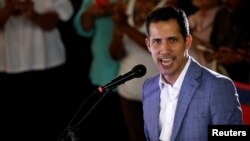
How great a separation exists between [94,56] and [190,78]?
5.21 ft

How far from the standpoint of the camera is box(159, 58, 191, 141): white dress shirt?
1.98 m

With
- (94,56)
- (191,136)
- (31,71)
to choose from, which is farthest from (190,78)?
(31,71)

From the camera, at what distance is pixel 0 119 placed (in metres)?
3.69

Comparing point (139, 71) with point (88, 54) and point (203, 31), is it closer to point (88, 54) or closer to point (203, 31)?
point (203, 31)

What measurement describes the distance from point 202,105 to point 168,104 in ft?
0.58

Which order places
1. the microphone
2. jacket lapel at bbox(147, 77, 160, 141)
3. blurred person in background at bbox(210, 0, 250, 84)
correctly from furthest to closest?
blurred person in background at bbox(210, 0, 250, 84) → jacket lapel at bbox(147, 77, 160, 141) → the microphone

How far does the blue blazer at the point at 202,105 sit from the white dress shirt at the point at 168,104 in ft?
0.14

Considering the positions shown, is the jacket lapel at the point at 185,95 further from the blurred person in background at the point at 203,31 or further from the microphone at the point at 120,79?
the blurred person in background at the point at 203,31

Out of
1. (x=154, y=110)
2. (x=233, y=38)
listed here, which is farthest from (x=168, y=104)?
(x=233, y=38)

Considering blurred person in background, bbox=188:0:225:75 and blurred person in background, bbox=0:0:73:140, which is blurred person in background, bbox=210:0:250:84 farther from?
blurred person in background, bbox=0:0:73:140

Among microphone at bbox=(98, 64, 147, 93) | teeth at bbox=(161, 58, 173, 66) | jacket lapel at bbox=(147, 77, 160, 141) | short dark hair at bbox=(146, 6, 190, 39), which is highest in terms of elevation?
short dark hair at bbox=(146, 6, 190, 39)

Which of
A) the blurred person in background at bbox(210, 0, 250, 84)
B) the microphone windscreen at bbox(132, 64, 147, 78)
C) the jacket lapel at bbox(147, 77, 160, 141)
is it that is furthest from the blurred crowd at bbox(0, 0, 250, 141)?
the microphone windscreen at bbox(132, 64, 147, 78)

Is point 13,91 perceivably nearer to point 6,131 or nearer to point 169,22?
point 6,131

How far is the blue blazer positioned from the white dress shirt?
1.6 inches
